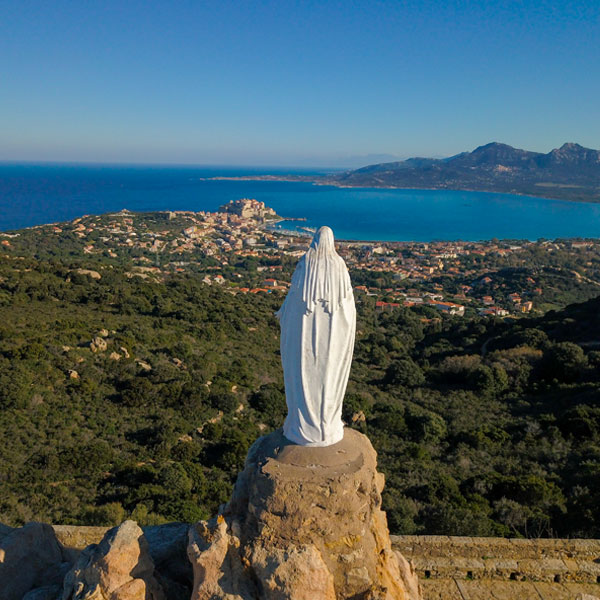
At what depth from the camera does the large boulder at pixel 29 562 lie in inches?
196

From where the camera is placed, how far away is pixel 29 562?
5.19 m

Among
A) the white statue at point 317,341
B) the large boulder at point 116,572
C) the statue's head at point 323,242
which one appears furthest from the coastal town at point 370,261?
the statue's head at point 323,242

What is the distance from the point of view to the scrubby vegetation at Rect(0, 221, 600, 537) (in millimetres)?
9000

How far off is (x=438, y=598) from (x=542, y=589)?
5.43 feet

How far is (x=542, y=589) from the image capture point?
6977 mm

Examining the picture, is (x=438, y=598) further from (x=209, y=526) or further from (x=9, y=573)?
(x=9, y=573)

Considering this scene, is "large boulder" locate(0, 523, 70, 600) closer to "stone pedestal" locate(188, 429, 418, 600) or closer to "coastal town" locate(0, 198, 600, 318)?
"stone pedestal" locate(188, 429, 418, 600)

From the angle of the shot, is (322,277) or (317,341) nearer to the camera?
(322,277)

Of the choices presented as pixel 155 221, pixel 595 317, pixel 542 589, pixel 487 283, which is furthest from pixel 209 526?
pixel 155 221

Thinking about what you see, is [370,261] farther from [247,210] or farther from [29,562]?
[29,562]

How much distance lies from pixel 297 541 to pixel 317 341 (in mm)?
1859

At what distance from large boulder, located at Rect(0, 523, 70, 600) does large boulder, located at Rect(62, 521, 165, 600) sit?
0.75 meters

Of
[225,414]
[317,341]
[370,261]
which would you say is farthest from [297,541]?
[370,261]

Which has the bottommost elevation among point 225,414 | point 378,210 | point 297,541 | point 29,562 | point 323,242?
point 378,210
